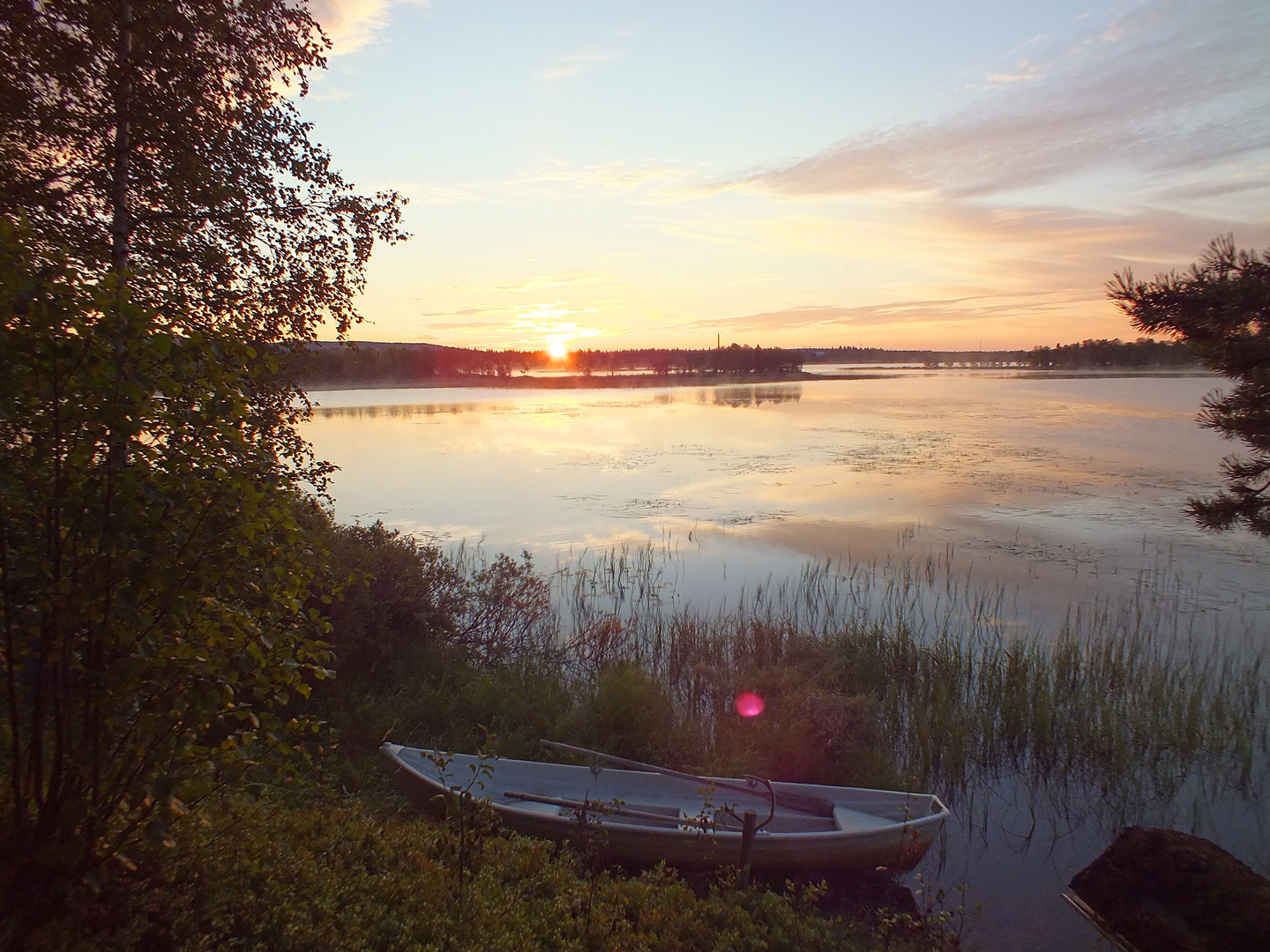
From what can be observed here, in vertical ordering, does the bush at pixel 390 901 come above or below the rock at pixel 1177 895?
above

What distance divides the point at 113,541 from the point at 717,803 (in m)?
5.86

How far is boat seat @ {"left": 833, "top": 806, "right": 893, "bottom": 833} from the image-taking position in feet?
21.2

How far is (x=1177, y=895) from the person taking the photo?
18.6ft

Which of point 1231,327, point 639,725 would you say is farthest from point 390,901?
point 1231,327

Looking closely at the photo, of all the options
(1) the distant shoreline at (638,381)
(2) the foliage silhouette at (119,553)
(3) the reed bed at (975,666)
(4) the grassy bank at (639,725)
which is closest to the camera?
(2) the foliage silhouette at (119,553)

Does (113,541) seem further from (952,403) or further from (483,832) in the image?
(952,403)

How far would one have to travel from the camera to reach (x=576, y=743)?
336 inches

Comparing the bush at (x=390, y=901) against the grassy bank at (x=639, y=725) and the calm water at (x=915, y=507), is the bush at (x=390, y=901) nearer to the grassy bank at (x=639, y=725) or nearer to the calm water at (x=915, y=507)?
the grassy bank at (x=639, y=725)

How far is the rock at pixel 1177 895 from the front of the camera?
17.3ft

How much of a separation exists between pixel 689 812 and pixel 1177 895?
396cm

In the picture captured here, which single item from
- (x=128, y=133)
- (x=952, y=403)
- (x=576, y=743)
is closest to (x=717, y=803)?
(x=576, y=743)

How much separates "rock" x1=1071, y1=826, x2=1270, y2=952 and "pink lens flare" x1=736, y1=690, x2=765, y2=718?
373 centimetres

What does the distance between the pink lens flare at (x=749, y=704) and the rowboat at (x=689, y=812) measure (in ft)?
6.64

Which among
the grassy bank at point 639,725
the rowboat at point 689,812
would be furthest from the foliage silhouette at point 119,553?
the rowboat at point 689,812
